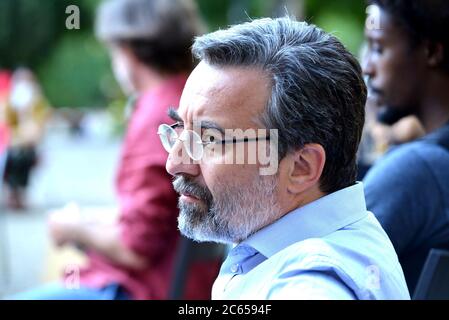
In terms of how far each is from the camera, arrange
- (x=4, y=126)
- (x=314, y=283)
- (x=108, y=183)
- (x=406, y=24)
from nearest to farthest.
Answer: (x=314, y=283)
(x=406, y=24)
(x=4, y=126)
(x=108, y=183)

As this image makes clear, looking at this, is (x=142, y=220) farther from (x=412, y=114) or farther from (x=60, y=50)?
(x=60, y=50)

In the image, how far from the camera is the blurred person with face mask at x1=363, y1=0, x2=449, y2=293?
5.98ft

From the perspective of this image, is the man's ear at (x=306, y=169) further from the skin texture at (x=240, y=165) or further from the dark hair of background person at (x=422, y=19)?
the dark hair of background person at (x=422, y=19)

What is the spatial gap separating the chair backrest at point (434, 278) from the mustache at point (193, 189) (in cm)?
67

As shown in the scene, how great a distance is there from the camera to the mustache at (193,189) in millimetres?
1328

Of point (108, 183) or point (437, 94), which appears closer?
point (437, 94)

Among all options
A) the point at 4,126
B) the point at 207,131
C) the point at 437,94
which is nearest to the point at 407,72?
the point at 437,94

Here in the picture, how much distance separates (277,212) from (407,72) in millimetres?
916

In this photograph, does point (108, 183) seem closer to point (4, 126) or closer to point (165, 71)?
point (4, 126)

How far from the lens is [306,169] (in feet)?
4.32

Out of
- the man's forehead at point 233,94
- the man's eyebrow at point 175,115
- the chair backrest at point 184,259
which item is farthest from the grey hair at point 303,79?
the chair backrest at point 184,259

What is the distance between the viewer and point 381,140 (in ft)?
10.4

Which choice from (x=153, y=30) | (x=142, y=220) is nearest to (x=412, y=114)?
(x=142, y=220)

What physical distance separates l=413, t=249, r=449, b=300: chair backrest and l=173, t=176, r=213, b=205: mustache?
0.67 m
